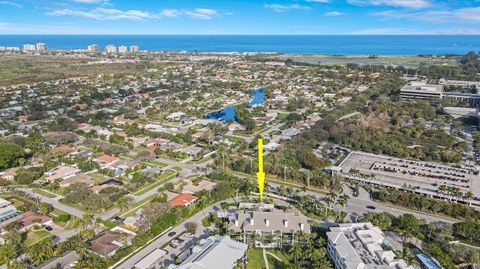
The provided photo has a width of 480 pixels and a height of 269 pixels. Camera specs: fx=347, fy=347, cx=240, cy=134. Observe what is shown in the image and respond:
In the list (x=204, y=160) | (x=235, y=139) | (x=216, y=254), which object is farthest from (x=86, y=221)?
(x=235, y=139)

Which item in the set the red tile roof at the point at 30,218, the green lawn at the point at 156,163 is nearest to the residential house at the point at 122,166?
the green lawn at the point at 156,163

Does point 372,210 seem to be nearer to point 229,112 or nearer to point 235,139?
point 235,139

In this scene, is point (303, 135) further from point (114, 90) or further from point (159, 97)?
point (114, 90)

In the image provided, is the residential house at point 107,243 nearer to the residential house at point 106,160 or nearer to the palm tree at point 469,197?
the residential house at point 106,160

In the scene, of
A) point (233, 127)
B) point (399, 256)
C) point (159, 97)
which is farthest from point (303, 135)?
point (159, 97)

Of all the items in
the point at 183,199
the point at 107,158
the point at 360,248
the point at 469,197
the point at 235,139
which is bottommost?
the point at 183,199

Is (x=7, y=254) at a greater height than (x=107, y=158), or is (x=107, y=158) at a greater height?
(x=107, y=158)

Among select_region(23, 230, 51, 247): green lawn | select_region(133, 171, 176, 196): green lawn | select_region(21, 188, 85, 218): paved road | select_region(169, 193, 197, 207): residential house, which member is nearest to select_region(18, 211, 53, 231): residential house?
select_region(23, 230, 51, 247): green lawn
